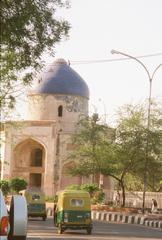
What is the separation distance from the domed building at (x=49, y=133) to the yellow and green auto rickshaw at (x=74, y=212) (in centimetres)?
3896

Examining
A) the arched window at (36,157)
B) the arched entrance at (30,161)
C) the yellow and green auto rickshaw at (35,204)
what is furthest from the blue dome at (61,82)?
the yellow and green auto rickshaw at (35,204)

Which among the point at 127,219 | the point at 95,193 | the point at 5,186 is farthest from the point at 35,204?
the point at 5,186

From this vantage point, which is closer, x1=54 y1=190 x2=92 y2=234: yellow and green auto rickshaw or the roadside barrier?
x1=54 y1=190 x2=92 y2=234: yellow and green auto rickshaw

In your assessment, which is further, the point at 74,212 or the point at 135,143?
the point at 135,143

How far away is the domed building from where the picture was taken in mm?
66812

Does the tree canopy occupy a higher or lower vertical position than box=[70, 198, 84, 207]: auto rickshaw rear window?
higher

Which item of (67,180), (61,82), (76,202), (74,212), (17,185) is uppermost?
(61,82)

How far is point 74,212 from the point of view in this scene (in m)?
25.6

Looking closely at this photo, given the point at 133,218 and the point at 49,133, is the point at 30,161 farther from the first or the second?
the point at 133,218

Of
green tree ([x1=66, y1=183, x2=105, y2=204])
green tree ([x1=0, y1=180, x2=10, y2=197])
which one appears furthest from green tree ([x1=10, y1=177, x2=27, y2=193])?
green tree ([x1=66, y1=183, x2=105, y2=204])

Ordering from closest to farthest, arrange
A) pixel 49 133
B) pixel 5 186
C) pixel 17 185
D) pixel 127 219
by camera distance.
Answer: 1. pixel 127 219
2. pixel 5 186
3. pixel 17 185
4. pixel 49 133

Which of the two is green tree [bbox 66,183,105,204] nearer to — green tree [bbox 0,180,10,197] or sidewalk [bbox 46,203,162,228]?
sidewalk [bbox 46,203,162,228]

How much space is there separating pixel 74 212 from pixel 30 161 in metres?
45.2

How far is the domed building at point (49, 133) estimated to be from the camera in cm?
6681
